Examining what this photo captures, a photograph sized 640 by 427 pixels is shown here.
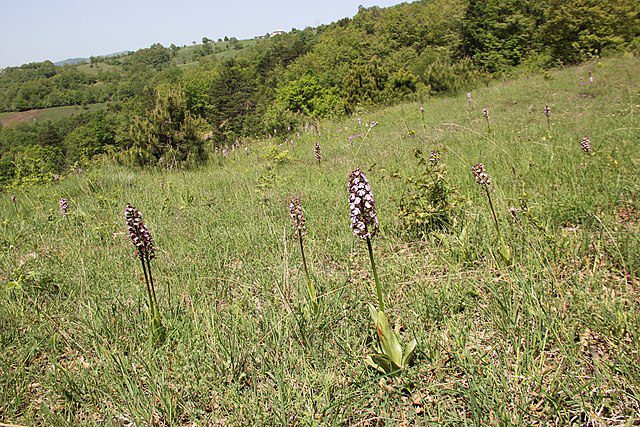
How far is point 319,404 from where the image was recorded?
4.95 feet

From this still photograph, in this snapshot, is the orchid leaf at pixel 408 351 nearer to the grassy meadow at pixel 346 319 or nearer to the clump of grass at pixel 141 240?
the grassy meadow at pixel 346 319

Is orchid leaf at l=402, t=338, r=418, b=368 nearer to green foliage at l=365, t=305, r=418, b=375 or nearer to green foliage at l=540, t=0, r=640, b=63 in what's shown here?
green foliage at l=365, t=305, r=418, b=375

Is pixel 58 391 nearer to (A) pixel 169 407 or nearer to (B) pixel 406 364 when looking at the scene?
(A) pixel 169 407

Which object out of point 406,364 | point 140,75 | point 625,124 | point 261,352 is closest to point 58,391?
point 261,352

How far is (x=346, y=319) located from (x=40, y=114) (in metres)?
132

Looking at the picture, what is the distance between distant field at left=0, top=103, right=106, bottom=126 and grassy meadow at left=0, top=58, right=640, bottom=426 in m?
116

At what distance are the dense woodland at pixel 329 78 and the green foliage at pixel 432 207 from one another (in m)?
7.56

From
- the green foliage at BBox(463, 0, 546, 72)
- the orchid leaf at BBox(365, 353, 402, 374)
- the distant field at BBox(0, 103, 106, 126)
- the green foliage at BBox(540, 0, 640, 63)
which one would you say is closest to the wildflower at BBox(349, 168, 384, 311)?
the orchid leaf at BBox(365, 353, 402, 374)

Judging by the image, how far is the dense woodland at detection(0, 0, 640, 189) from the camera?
38.0ft

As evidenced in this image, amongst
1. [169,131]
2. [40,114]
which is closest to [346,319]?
[169,131]

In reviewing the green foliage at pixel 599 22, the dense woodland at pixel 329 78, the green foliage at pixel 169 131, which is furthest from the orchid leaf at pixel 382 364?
the green foliage at pixel 599 22

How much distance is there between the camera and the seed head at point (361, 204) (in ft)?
5.04

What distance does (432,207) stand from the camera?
3072mm

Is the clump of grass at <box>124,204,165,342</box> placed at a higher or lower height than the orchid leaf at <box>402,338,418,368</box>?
A: higher
